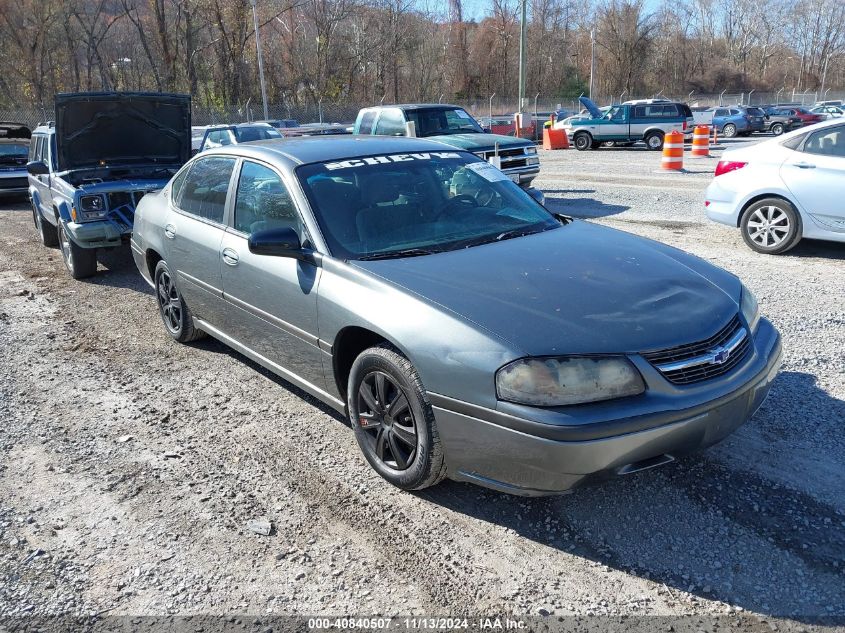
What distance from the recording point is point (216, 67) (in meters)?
48.2

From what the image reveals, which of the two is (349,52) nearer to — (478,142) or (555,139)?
(555,139)

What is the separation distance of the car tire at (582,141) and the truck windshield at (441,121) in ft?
47.2

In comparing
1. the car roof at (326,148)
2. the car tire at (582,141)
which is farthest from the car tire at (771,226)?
the car tire at (582,141)

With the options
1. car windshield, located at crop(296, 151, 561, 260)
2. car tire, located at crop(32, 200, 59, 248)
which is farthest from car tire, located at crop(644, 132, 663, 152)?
car windshield, located at crop(296, 151, 561, 260)

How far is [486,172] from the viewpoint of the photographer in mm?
4773

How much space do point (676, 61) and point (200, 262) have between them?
8562 centimetres

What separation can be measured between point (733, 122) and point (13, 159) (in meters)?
28.9

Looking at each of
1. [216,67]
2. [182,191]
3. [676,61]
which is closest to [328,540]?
[182,191]

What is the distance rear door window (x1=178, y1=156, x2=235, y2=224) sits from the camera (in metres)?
4.80

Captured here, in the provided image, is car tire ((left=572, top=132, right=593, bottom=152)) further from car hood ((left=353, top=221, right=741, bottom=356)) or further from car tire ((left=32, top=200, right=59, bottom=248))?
car hood ((left=353, top=221, right=741, bottom=356))

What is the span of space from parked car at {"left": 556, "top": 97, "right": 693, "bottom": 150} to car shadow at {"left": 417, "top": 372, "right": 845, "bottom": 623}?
79.4 ft

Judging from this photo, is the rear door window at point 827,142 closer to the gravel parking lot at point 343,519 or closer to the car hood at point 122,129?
the gravel parking lot at point 343,519

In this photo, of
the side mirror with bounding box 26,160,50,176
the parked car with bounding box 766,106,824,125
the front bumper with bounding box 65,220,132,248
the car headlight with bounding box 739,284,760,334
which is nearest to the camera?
the car headlight with bounding box 739,284,760,334

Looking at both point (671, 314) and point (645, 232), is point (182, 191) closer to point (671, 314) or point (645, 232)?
point (671, 314)
